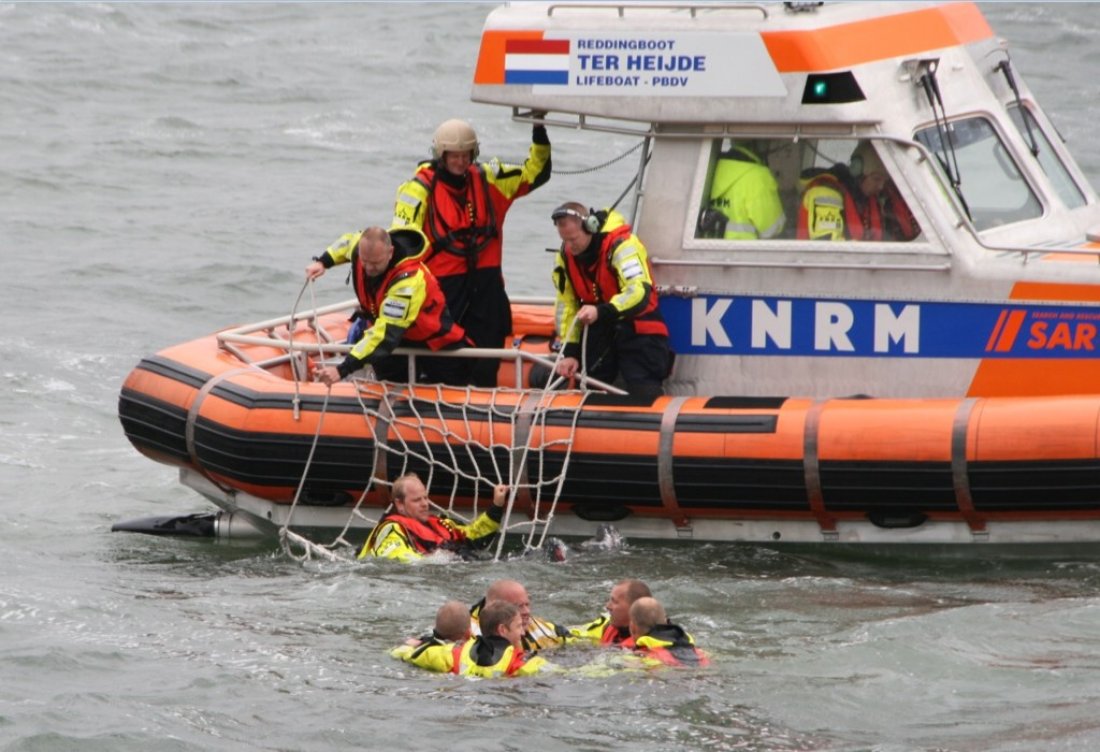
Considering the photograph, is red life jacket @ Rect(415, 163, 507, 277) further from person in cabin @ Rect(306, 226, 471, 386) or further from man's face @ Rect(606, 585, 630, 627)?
man's face @ Rect(606, 585, 630, 627)

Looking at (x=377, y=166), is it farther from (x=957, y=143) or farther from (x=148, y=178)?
(x=957, y=143)

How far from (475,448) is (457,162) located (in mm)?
1315

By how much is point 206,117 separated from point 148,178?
229cm

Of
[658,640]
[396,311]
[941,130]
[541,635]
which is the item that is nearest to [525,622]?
[541,635]

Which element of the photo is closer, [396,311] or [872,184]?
[872,184]

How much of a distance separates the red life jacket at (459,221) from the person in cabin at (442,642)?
2302 millimetres

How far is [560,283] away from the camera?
841 cm

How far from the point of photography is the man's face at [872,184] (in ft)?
26.3

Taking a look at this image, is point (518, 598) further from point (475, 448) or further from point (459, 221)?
point (459, 221)

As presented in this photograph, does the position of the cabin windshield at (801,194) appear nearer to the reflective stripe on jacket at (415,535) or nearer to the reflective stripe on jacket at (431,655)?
the reflective stripe on jacket at (415,535)

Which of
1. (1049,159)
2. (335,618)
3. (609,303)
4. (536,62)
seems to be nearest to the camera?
(335,618)

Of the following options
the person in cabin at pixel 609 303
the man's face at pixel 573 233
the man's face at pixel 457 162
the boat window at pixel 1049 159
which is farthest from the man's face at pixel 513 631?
the boat window at pixel 1049 159

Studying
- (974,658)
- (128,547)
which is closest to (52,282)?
(128,547)

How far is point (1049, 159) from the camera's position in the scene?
8578 mm
